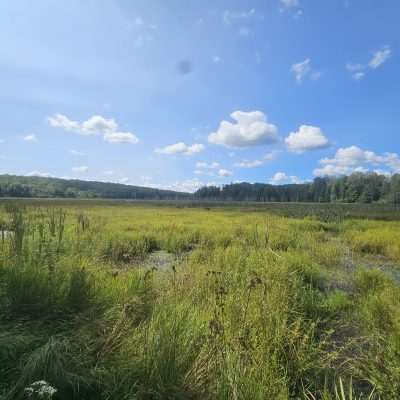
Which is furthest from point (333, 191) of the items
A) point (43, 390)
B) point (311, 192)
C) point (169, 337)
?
point (43, 390)

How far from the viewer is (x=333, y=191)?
4673 inches

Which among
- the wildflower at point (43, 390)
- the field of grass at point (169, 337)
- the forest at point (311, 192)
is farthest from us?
the forest at point (311, 192)

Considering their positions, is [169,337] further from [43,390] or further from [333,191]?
[333,191]

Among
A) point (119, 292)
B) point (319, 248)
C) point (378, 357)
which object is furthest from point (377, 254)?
point (119, 292)

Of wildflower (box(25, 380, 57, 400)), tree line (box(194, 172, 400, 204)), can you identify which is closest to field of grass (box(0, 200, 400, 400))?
wildflower (box(25, 380, 57, 400))

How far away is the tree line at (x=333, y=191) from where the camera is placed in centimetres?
10369

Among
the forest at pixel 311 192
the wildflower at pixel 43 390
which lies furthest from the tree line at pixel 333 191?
the wildflower at pixel 43 390

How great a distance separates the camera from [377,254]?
11.2 m

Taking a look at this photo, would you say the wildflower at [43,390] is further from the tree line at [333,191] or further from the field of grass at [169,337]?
the tree line at [333,191]

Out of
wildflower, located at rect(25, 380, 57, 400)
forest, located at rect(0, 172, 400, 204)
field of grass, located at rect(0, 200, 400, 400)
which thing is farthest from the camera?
forest, located at rect(0, 172, 400, 204)

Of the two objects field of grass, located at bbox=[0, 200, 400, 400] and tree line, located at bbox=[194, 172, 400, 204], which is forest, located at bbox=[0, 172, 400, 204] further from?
field of grass, located at bbox=[0, 200, 400, 400]

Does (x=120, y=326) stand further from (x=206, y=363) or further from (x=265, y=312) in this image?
(x=265, y=312)

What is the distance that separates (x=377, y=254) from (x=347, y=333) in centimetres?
848

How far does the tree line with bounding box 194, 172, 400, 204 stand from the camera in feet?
340
